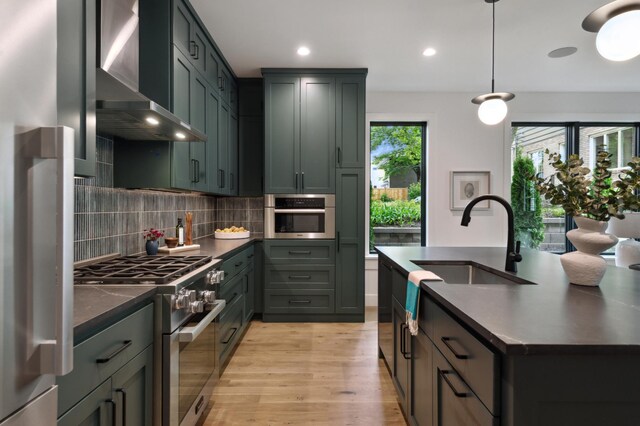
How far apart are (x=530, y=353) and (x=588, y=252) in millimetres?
843

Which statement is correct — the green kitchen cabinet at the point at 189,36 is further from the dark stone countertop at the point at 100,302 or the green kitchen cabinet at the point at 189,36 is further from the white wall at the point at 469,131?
the white wall at the point at 469,131

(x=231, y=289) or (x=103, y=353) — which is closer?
(x=103, y=353)

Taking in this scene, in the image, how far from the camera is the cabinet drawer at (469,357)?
0.89m

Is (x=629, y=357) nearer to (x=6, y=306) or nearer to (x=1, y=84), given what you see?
(x=6, y=306)

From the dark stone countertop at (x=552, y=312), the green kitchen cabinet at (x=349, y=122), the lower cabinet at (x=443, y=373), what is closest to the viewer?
the dark stone countertop at (x=552, y=312)

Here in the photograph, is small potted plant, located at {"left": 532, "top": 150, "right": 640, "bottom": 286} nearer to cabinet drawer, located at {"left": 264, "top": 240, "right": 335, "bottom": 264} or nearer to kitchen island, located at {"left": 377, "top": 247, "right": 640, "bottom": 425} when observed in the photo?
kitchen island, located at {"left": 377, "top": 247, "right": 640, "bottom": 425}

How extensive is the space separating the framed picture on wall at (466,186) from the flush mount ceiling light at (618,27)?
3033mm

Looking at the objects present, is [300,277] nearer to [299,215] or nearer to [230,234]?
[299,215]

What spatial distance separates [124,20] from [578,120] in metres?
5.24

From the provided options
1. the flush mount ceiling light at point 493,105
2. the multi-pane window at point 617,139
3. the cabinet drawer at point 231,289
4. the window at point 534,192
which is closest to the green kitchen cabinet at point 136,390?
the cabinet drawer at point 231,289

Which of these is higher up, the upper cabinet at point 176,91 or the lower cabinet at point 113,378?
the upper cabinet at point 176,91

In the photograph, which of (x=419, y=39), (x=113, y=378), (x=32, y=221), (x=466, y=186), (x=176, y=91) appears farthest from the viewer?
(x=466, y=186)

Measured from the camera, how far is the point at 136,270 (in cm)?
172

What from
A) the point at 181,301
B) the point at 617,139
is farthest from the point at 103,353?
the point at 617,139
